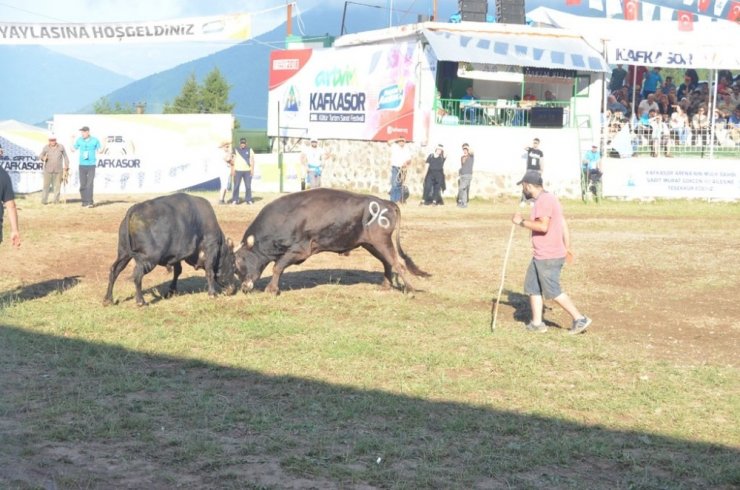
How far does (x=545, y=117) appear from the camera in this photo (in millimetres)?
29391

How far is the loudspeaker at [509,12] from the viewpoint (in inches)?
1247

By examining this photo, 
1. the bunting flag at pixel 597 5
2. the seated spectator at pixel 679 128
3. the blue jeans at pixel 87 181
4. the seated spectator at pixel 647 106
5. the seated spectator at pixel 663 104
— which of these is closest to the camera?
the blue jeans at pixel 87 181

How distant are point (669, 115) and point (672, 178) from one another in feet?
9.89

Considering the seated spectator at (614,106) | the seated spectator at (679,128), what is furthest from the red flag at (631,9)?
the seated spectator at (679,128)

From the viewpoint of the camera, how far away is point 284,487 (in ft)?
20.7

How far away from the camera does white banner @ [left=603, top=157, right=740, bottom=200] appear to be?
28.9m

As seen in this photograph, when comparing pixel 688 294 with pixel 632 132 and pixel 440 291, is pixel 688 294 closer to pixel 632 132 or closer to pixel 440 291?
pixel 440 291

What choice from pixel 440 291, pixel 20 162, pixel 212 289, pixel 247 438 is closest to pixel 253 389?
pixel 247 438

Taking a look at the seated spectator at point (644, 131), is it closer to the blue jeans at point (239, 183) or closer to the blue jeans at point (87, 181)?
the blue jeans at point (239, 183)

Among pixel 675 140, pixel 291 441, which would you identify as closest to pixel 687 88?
pixel 675 140

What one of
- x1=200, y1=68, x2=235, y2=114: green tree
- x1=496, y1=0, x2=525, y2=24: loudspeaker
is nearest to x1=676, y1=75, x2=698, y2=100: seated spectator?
x1=496, y1=0, x2=525, y2=24: loudspeaker

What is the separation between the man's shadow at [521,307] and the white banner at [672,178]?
1574cm

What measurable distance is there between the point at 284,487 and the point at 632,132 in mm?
25284

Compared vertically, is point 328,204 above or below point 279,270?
above
